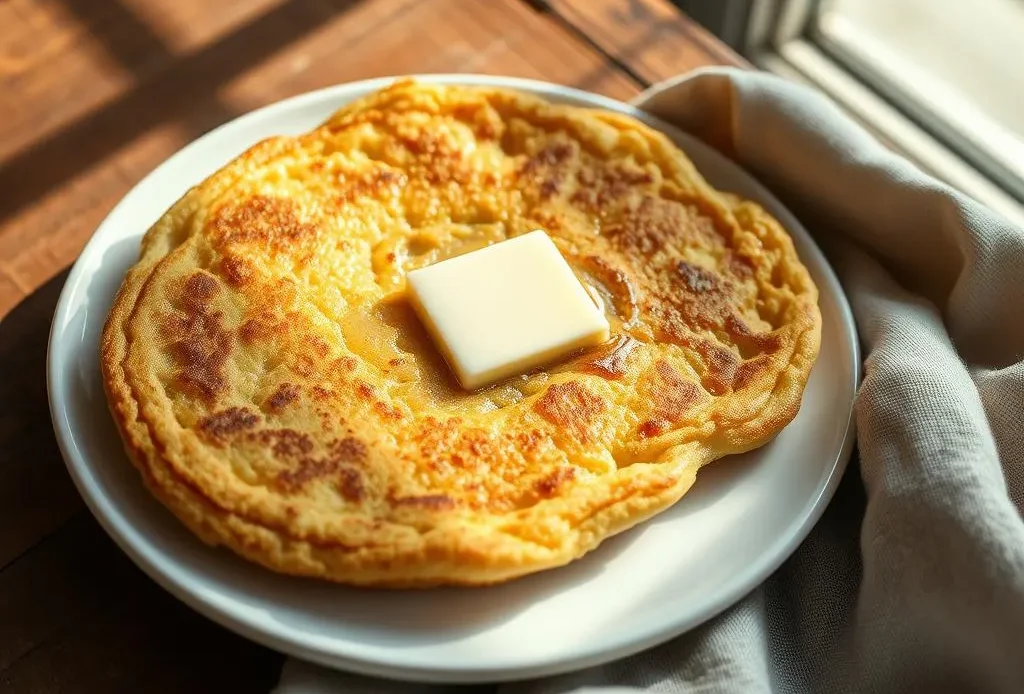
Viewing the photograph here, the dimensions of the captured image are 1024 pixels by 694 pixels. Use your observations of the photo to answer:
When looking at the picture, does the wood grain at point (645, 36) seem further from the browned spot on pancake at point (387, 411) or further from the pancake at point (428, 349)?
the browned spot on pancake at point (387, 411)

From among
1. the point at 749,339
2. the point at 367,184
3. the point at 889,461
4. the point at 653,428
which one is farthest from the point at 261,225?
the point at 889,461

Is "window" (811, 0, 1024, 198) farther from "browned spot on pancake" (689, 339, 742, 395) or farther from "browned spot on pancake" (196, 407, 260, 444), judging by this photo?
"browned spot on pancake" (196, 407, 260, 444)

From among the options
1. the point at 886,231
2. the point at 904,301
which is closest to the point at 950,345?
the point at 904,301

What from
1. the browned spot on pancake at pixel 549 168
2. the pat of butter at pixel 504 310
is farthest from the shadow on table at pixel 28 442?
the browned spot on pancake at pixel 549 168

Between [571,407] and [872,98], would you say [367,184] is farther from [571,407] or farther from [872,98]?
[872,98]

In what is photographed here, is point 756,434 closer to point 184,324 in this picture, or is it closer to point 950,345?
point 950,345
